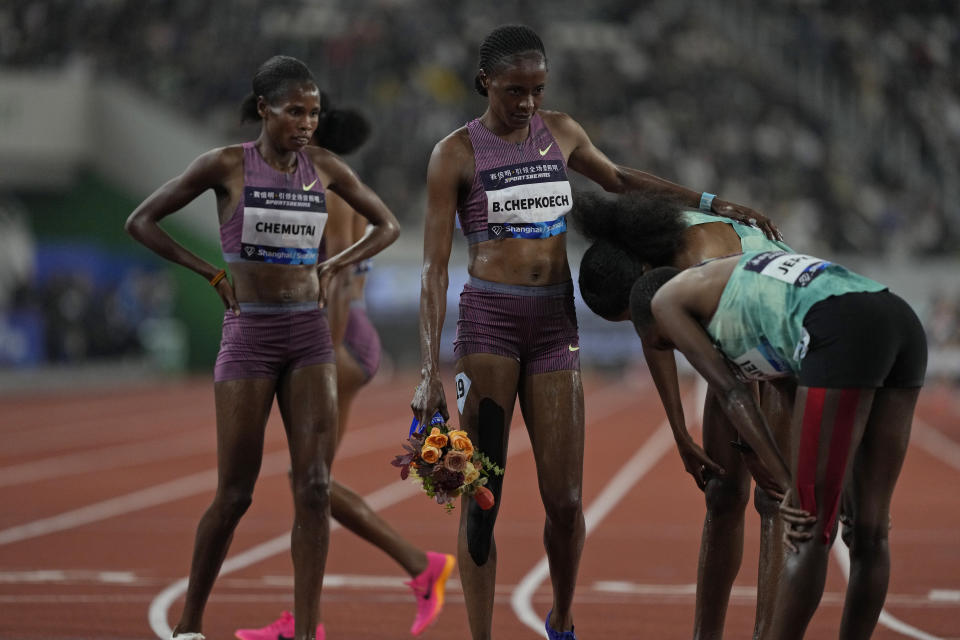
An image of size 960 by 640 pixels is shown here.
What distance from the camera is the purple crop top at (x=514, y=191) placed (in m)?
5.48

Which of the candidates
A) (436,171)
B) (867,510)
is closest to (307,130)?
(436,171)

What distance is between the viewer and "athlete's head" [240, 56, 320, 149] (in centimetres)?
576

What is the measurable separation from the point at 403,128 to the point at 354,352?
2123 cm

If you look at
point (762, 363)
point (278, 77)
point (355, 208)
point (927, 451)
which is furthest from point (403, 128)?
point (762, 363)

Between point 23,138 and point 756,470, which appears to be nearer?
point 756,470

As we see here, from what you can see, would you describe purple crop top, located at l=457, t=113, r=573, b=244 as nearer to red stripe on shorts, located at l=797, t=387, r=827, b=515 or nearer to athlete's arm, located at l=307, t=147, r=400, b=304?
athlete's arm, located at l=307, t=147, r=400, b=304

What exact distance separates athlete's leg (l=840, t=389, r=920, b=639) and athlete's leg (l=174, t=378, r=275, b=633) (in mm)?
2531

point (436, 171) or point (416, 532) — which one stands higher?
point (436, 171)

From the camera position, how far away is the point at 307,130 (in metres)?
5.80

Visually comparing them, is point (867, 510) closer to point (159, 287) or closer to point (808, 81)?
point (159, 287)

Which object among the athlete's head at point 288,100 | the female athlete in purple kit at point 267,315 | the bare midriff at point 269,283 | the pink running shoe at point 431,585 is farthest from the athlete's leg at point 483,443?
the athlete's head at point 288,100

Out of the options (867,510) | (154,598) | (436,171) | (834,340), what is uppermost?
(436,171)

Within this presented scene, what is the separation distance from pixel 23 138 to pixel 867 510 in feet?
Answer: 78.3

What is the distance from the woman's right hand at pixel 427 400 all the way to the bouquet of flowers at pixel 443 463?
0.04m
